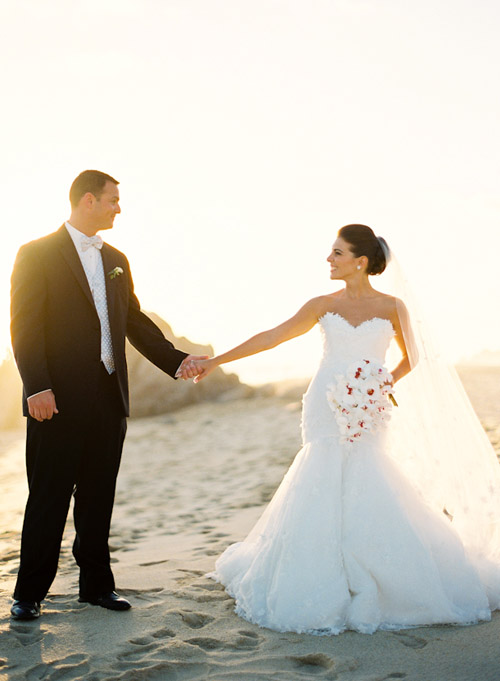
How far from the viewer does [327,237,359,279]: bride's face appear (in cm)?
459

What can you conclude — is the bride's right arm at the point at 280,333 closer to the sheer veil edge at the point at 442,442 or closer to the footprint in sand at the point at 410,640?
the sheer veil edge at the point at 442,442

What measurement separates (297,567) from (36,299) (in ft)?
6.97

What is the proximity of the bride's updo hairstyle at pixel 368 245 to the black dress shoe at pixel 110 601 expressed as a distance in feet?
8.10

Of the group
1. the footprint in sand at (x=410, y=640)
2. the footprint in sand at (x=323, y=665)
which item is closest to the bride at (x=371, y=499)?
the footprint in sand at (x=410, y=640)

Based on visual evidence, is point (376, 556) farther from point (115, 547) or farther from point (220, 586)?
point (115, 547)

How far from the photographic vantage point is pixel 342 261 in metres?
4.59

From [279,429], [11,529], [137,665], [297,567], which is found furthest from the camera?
[279,429]

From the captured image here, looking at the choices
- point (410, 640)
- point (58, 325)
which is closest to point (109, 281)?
point (58, 325)

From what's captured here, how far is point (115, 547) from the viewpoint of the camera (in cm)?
670

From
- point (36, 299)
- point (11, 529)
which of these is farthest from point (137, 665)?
point (11, 529)

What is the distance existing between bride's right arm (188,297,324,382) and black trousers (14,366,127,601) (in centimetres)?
85

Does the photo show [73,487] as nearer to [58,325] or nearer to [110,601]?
[110,601]

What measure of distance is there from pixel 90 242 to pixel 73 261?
0.17 metres

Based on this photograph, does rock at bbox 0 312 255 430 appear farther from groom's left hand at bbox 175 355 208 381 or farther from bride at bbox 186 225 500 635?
bride at bbox 186 225 500 635
